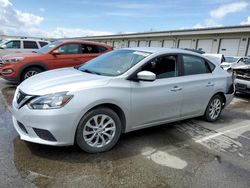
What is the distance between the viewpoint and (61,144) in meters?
3.10

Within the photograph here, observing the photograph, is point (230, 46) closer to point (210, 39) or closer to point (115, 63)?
point (210, 39)

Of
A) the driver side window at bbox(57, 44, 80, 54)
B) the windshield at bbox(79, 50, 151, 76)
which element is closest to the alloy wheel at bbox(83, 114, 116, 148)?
the windshield at bbox(79, 50, 151, 76)

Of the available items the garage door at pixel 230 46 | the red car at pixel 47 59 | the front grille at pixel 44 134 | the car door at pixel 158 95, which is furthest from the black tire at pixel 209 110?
the garage door at pixel 230 46

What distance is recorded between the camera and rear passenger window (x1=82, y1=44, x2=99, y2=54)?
28.6 feet

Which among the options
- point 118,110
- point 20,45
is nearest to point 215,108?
point 118,110

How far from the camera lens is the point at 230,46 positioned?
906 inches

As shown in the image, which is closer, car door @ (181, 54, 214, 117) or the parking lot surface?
the parking lot surface

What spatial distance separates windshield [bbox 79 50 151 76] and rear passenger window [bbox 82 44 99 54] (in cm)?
437

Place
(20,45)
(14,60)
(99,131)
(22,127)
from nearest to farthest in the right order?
(22,127) → (99,131) → (14,60) → (20,45)

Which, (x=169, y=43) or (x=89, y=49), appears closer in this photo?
(x=89, y=49)

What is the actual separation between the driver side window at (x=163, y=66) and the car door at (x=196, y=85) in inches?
9.6

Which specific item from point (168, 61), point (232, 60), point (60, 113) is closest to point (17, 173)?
point (60, 113)

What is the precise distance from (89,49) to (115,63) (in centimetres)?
500

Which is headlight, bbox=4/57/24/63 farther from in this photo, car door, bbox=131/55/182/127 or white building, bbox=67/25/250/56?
white building, bbox=67/25/250/56
